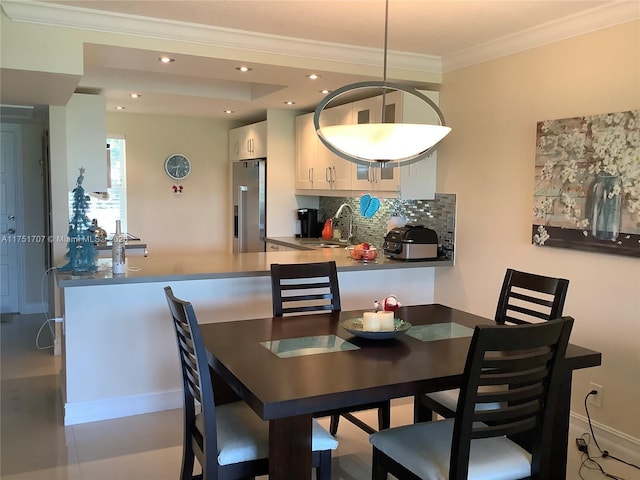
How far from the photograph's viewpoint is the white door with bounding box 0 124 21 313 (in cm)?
616

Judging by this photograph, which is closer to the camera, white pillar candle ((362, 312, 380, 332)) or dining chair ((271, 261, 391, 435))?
white pillar candle ((362, 312, 380, 332))

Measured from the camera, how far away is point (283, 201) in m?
A: 5.96

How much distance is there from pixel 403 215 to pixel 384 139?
8.97 ft

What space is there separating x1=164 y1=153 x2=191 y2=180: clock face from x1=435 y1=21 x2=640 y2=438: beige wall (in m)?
3.54

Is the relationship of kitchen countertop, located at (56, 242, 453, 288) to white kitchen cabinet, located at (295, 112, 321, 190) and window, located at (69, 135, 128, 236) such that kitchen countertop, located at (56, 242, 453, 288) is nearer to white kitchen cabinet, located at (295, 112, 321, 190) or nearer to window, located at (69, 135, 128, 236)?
white kitchen cabinet, located at (295, 112, 321, 190)

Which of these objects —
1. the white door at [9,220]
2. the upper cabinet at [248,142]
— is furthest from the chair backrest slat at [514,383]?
the white door at [9,220]

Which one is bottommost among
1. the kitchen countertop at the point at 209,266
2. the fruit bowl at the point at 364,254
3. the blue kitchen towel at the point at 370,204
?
the kitchen countertop at the point at 209,266

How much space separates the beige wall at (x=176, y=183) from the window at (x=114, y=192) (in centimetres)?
6

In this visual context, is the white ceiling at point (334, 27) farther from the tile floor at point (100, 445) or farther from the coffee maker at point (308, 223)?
the tile floor at point (100, 445)

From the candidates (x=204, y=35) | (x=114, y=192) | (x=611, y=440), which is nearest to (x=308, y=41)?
(x=204, y=35)

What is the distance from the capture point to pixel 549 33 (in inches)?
133

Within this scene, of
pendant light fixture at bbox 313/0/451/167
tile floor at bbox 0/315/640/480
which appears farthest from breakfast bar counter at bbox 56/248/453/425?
pendant light fixture at bbox 313/0/451/167

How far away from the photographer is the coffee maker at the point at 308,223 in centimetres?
594

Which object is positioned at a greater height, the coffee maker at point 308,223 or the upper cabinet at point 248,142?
the upper cabinet at point 248,142
